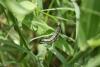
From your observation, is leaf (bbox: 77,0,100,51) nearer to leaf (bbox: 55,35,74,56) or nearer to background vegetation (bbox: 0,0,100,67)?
background vegetation (bbox: 0,0,100,67)

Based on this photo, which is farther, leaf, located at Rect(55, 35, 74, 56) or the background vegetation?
leaf, located at Rect(55, 35, 74, 56)

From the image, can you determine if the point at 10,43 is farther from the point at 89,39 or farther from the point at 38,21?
the point at 89,39

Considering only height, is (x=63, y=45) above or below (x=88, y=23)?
below

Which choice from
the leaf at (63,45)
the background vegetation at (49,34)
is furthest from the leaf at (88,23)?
the leaf at (63,45)

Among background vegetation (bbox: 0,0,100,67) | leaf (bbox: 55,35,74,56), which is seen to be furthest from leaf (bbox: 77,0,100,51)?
leaf (bbox: 55,35,74,56)

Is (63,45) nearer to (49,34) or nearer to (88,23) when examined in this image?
(49,34)

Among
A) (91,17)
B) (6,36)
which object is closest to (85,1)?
(91,17)

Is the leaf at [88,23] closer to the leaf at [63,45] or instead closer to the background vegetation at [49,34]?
the background vegetation at [49,34]

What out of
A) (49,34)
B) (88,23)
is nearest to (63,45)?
(49,34)
